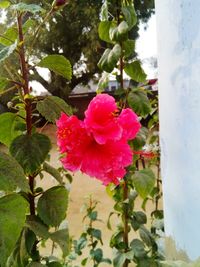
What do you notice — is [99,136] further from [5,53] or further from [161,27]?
[161,27]

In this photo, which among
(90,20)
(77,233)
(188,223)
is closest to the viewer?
(188,223)

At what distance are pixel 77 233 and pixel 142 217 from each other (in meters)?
1.21

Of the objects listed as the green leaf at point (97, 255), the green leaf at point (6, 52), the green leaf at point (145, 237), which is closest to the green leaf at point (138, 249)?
the green leaf at point (145, 237)

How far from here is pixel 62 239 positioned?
1.94ft

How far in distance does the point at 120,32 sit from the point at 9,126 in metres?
0.36

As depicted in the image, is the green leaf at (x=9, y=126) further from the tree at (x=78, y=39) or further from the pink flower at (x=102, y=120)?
the tree at (x=78, y=39)

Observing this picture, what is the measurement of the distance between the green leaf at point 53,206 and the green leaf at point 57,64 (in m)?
0.19

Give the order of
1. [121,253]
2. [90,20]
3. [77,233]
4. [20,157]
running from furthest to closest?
1. [90,20]
2. [77,233]
3. [121,253]
4. [20,157]

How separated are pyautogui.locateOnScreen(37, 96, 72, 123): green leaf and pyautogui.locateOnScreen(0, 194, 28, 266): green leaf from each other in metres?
0.15

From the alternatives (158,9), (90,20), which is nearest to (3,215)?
(158,9)

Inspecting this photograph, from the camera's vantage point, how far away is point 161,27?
0.70 meters

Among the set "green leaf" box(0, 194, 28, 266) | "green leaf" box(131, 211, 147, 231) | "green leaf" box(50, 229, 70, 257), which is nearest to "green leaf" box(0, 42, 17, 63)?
"green leaf" box(0, 194, 28, 266)

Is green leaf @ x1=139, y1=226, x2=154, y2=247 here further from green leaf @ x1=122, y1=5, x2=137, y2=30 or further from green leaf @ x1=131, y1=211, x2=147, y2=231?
green leaf @ x1=122, y1=5, x2=137, y2=30

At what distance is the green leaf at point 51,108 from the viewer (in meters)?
0.56
